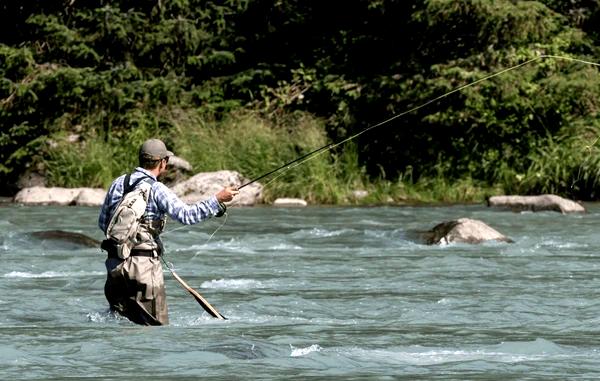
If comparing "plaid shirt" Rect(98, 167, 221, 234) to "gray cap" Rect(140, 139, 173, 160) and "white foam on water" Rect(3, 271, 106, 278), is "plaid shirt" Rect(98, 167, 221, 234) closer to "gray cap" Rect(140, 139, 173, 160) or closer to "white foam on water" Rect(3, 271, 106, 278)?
"gray cap" Rect(140, 139, 173, 160)

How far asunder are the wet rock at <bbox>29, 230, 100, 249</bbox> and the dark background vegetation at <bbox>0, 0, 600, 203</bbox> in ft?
24.7

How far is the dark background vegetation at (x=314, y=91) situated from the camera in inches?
899

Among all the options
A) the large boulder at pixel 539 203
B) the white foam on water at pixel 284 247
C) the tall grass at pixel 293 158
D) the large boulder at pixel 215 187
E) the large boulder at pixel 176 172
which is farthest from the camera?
the large boulder at pixel 176 172

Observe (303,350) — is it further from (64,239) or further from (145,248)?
(64,239)

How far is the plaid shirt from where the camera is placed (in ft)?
29.1

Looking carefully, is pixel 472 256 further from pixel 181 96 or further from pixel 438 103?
pixel 181 96

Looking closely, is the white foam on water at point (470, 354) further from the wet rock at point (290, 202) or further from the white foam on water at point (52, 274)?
the wet rock at point (290, 202)

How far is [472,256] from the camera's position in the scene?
Result: 14164 millimetres

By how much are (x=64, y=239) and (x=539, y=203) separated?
25.0 ft

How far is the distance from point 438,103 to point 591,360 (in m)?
15.3

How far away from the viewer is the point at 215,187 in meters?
22.0

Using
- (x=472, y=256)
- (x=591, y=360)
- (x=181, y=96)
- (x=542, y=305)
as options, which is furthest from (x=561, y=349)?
(x=181, y=96)

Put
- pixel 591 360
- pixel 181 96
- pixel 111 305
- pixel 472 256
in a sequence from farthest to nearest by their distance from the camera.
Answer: pixel 181 96 < pixel 472 256 < pixel 111 305 < pixel 591 360

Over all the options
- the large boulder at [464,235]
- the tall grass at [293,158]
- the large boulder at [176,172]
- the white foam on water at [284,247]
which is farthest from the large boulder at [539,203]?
the white foam on water at [284,247]
